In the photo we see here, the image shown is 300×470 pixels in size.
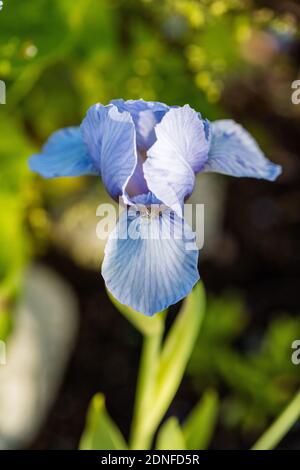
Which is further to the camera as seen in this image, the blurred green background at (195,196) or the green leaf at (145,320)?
the blurred green background at (195,196)

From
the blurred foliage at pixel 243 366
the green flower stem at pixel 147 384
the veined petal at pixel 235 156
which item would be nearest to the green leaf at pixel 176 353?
the green flower stem at pixel 147 384

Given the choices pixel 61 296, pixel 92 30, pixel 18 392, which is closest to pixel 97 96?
pixel 92 30

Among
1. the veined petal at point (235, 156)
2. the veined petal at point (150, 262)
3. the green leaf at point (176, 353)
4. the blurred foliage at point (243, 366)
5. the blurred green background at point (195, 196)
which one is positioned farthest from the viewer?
the blurred foliage at point (243, 366)

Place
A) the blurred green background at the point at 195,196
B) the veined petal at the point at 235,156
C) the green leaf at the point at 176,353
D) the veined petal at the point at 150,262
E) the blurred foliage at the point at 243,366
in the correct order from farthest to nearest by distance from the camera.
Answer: the blurred foliage at the point at 243,366 < the blurred green background at the point at 195,196 < the green leaf at the point at 176,353 < the veined petal at the point at 235,156 < the veined petal at the point at 150,262

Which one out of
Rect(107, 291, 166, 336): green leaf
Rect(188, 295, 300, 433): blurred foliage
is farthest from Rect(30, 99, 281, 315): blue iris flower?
Rect(188, 295, 300, 433): blurred foliage

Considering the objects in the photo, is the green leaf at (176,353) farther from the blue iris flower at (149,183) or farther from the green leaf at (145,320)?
the blue iris flower at (149,183)

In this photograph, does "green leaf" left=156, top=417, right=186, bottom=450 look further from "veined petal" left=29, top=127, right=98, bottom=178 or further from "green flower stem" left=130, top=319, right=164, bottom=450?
"veined petal" left=29, top=127, right=98, bottom=178

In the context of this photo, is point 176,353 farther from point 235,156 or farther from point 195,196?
point 195,196
